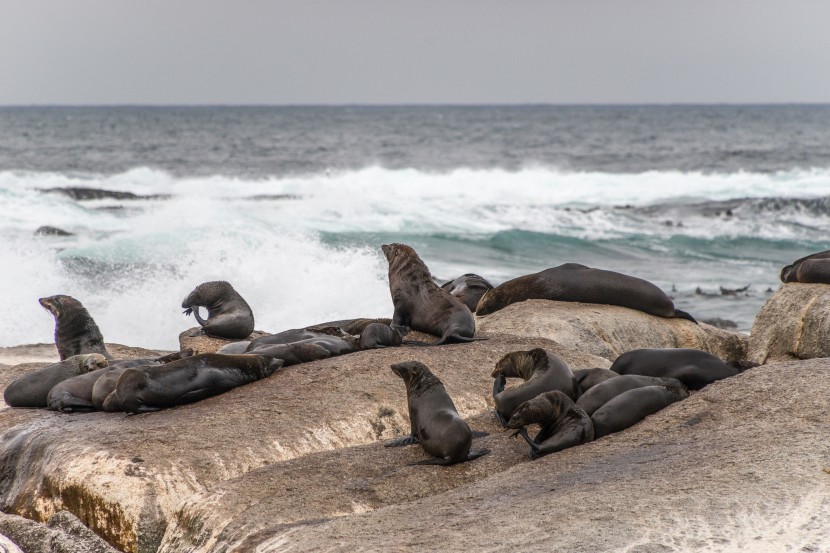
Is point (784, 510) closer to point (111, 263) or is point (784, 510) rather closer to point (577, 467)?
point (577, 467)

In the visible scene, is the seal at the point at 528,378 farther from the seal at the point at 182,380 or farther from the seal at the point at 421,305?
the seal at the point at 182,380

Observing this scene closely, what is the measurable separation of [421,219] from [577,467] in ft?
76.7

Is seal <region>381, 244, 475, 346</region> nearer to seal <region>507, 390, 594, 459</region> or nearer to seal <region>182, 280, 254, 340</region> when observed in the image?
seal <region>182, 280, 254, 340</region>

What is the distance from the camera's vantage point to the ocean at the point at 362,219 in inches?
611

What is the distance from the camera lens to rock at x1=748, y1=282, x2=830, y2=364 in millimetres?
8734

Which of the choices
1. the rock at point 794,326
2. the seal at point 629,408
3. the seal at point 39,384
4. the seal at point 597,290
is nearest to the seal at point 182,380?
the seal at point 39,384

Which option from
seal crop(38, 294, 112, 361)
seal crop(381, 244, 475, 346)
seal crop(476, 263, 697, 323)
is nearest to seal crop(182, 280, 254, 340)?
seal crop(38, 294, 112, 361)

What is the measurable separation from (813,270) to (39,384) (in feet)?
21.9

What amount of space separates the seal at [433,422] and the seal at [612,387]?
2.83 ft

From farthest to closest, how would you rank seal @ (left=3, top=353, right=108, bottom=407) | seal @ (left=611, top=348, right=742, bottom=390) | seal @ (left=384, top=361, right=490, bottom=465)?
seal @ (left=3, top=353, right=108, bottom=407) → seal @ (left=611, top=348, right=742, bottom=390) → seal @ (left=384, top=361, right=490, bottom=465)

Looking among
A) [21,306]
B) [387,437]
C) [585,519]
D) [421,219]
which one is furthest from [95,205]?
[585,519]

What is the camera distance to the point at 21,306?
14.9m

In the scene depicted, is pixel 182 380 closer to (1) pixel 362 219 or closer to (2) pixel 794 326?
(2) pixel 794 326

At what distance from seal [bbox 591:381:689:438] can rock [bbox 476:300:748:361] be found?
2.57 metres
